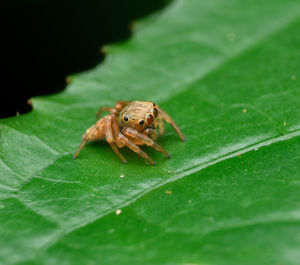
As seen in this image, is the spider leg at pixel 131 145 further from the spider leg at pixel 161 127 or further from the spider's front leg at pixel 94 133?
the spider leg at pixel 161 127

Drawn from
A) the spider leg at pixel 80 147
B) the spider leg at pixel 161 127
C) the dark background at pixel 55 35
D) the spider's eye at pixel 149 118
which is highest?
the dark background at pixel 55 35

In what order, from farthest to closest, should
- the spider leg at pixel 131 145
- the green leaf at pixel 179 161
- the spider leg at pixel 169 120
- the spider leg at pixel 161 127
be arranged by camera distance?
the spider leg at pixel 161 127 → the spider leg at pixel 169 120 → the spider leg at pixel 131 145 → the green leaf at pixel 179 161

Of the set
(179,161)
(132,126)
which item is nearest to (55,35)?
(132,126)

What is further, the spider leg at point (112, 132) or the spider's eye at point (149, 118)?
the spider's eye at point (149, 118)

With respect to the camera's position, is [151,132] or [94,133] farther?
[151,132]

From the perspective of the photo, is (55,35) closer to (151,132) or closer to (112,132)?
(112,132)

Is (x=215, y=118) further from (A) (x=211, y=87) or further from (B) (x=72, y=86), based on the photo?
(B) (x=72, y=86)

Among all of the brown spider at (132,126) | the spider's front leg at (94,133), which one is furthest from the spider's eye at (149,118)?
the spider's front leg at (94,133)
